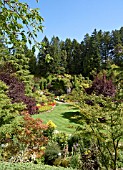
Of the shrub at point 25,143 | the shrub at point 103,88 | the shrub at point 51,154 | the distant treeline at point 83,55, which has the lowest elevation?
the shrub at point 51,154

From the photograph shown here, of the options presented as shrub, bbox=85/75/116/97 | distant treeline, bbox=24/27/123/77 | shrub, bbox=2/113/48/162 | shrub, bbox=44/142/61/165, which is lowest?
shrub, bbox=44/142/61/165

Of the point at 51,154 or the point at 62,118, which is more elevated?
the point at 62,118

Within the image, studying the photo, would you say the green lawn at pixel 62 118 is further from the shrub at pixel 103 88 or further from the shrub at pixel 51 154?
the shrub at pixel 51 154

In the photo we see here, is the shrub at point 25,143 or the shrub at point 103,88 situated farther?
the shrub at point 103,88

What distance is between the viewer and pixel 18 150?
1008cm

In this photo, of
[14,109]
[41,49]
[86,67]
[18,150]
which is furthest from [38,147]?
[86,67]

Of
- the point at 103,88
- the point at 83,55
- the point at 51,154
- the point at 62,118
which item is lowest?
the point at 51,154

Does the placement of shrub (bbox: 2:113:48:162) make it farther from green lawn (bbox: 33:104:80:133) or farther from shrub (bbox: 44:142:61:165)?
green lawn (bbox: 33:104:80:133)

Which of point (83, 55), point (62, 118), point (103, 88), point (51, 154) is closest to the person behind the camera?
point (51, 154)

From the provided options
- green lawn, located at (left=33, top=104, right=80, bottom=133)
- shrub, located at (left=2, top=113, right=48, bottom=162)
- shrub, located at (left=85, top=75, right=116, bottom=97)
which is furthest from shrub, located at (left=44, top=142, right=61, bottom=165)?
shrub, located at (left=85, top=75, right=116, bottom=97)

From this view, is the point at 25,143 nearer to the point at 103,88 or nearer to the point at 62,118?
the point at 62,118

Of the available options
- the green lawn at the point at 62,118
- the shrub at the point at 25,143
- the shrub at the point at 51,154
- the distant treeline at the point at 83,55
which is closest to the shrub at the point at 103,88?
the green lawn at the point at 62,118

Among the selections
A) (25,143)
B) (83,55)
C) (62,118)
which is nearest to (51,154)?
(25,143)

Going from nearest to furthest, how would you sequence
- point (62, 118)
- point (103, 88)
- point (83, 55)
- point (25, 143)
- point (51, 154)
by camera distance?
point (51, 154)
point (25, 143)
point (103, 88)
point (62, 118)
point (83, 55)
